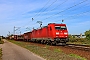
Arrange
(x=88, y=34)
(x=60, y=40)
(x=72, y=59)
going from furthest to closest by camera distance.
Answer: (x=88, y=34), (x=60, y=40), (x=72, y=59)

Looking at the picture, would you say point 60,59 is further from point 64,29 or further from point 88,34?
point 88,34

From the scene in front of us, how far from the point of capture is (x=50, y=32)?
31.6 m

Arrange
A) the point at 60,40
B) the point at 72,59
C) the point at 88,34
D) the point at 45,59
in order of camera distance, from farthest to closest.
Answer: the point at 88,34, the point at 60,40, the point at 45,59, the point at 72,59

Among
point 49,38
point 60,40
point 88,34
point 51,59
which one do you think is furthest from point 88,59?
point 88,34

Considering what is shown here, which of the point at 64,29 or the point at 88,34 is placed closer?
the point at 64,29

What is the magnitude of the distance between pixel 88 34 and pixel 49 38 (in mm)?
20721

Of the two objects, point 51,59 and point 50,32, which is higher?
point 50,32

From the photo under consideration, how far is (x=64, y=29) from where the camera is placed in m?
31.2

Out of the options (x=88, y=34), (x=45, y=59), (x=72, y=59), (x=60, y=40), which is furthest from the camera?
(x=88, y=34)

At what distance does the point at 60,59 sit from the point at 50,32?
1864cm

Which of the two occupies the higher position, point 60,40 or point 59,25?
point 59,25

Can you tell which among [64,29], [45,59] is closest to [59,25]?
[64,29]

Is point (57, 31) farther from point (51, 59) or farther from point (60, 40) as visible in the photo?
point (51, 59)

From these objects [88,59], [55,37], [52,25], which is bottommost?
[88,59]
